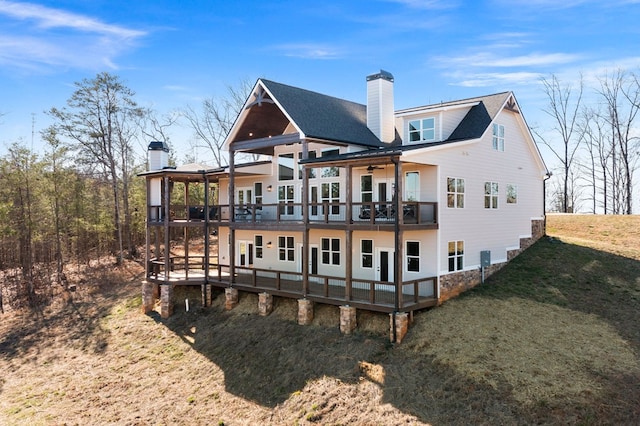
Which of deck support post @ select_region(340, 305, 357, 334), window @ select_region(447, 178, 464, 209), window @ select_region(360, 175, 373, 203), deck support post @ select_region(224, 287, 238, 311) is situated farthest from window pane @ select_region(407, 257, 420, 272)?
deck support post @ select_region(224, 287, 238, 311)

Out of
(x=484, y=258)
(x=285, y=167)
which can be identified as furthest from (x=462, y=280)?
(x=285, y=167)

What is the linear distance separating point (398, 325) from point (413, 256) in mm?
3374

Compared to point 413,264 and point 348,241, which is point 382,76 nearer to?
point 348,241

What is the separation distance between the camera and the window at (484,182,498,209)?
1992 centimetres

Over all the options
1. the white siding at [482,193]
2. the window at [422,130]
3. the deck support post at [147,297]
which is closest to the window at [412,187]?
the white siding at [482,193]

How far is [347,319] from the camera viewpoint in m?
16.8

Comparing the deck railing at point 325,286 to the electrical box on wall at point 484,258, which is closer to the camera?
the deck railing at point 325,286

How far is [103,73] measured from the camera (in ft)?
109

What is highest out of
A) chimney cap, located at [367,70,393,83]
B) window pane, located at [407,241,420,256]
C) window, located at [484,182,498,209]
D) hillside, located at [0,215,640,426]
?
chimney cap, located at [367,70,393,83]

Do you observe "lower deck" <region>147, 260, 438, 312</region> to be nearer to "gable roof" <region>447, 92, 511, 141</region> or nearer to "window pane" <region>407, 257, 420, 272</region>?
"window pane" <region>407, 257, 420, 272</region>

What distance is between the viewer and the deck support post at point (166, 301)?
23094mm

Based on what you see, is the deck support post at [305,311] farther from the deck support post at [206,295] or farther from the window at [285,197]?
the deck support post at [206,295]

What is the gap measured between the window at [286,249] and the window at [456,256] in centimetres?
830

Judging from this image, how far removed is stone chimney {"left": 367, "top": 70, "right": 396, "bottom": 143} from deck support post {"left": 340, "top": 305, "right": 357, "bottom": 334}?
918 cm
